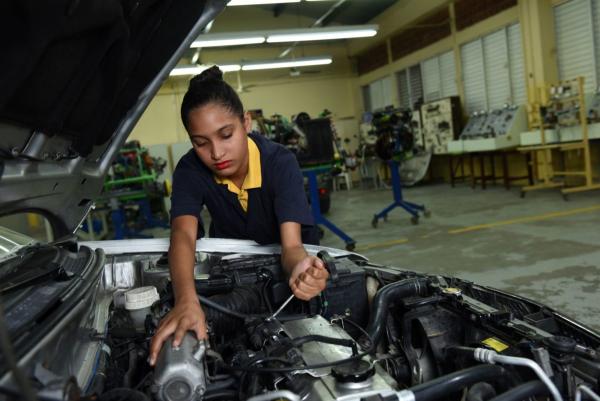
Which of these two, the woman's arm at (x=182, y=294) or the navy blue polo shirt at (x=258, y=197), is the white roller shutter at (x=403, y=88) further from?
the woman's arm at (x=182, y=294)

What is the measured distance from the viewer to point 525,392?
30.9 inches

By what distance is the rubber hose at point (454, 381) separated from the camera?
790 mm

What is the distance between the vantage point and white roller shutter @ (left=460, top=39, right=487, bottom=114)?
346 inches

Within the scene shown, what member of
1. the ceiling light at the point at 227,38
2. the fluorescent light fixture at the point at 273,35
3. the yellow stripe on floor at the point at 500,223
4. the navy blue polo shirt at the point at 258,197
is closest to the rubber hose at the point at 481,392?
the navy blue polo shirt at the point at 258,197

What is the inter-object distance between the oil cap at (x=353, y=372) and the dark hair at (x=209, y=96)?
0.82m

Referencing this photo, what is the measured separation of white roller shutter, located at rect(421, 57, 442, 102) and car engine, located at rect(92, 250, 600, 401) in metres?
9.37

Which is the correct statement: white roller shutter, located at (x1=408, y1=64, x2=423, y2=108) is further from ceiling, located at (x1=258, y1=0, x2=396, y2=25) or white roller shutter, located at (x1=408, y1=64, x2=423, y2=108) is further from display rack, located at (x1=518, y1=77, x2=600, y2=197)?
display rack, located at (x1=518, y1=77, x2=600, y2=197)

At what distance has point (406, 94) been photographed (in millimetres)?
11359

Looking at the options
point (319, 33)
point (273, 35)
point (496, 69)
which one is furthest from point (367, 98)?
point (273, 35)

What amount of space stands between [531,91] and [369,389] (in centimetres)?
775

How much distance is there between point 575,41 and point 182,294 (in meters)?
7.76

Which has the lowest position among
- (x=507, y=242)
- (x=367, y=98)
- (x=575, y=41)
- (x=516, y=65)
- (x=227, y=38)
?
(x=507, y=242)

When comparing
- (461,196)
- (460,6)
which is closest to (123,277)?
(461,196)

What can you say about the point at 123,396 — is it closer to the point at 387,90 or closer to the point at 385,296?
the point at 385,296
